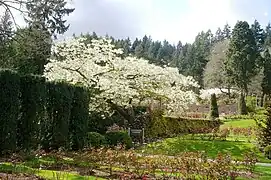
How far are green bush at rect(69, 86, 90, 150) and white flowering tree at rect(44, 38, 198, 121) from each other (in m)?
2.83

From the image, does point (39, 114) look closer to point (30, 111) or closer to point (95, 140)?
point (30, 111)

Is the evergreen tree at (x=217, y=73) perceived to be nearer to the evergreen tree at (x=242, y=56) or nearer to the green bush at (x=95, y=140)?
the evergreen tree at (x=242, y=56)

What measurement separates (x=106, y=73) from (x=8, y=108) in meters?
8.29

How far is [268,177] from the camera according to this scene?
11.3m

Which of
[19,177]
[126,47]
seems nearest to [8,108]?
[19,177]

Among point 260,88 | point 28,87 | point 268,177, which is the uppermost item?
point 260,88

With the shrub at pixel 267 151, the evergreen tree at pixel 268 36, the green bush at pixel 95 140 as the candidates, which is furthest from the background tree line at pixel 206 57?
the evergreen tree at pixel 268 36

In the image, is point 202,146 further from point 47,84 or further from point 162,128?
point 47,84

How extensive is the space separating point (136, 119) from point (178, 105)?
8.71 feet

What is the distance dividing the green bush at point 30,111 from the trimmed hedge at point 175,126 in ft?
37.2

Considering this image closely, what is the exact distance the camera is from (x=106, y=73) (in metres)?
21.0

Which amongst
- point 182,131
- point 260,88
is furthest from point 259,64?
point 182,131

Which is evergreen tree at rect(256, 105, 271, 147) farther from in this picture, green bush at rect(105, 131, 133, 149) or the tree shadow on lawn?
green bush at rect(105, 131, 133, 149)

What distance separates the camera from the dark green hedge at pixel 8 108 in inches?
509
